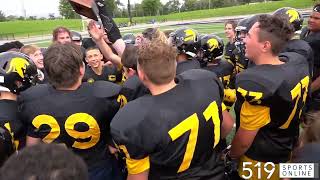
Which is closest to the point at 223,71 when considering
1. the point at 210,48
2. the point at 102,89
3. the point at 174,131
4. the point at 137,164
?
the point at 210,48

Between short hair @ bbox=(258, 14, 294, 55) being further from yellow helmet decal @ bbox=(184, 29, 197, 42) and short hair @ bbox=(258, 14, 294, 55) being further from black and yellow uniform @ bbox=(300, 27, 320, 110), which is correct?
black and yellow uniform @ bbox=(300, 27, 320, 110)

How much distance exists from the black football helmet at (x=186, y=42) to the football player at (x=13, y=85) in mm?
→ 1644

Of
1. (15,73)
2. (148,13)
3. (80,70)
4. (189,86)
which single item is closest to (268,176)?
(189,86)

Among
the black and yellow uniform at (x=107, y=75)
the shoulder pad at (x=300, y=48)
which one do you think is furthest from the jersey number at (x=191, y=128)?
the black and yellow uniform at (x=107, y=75)

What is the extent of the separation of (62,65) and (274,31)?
1774 mm

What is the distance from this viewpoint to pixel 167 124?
215 centimetres

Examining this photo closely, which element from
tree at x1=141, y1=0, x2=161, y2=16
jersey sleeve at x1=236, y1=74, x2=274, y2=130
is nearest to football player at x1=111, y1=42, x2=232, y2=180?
jersey sleeve at x1=236, y1=74, x2=274, y2=130

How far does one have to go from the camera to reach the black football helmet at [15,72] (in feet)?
8.95

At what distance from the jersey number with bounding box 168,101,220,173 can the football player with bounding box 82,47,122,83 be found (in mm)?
2874

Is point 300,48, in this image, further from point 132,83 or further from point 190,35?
point 132,83

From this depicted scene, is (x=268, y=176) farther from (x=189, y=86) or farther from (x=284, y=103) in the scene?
(x=189, y=86)

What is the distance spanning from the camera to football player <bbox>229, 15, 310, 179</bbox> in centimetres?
272

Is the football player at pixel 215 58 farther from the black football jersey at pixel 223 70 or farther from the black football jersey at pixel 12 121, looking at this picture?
the black football jersey at pixel 12 121

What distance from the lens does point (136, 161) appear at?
86.8 inches
